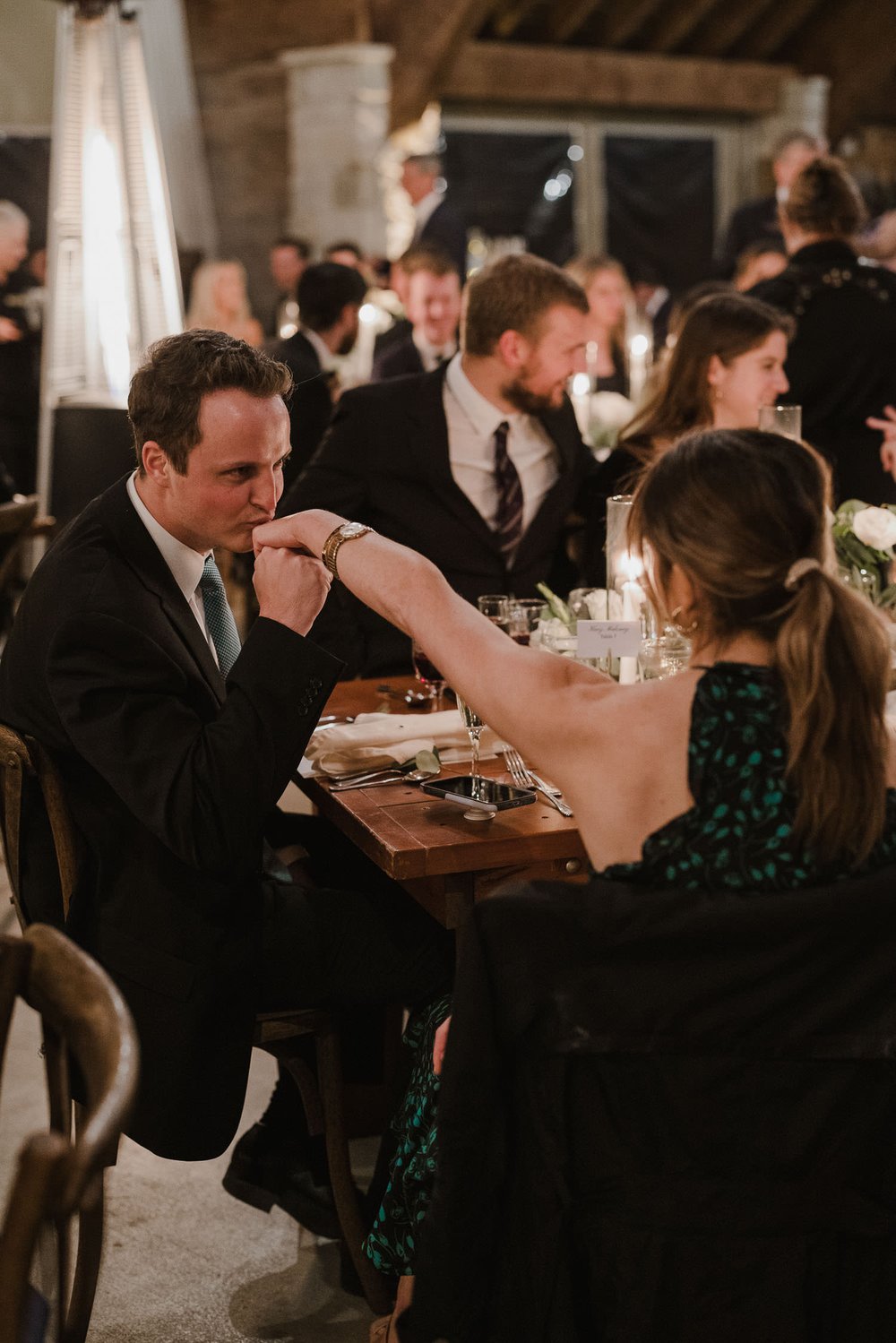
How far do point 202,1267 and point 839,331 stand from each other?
3107 millimetres

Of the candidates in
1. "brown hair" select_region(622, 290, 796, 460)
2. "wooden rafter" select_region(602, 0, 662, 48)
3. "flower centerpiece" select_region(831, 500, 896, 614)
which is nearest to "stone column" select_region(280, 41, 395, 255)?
"wooden rafter" select_region(602, 0, 662, 48)

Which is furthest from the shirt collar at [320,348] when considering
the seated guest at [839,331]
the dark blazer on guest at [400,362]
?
the seated guest at [839,331]

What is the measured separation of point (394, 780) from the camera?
2.04 metres

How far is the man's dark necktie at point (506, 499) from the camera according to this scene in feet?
10.5

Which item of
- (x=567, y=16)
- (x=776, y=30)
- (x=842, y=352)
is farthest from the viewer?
(x=776, y=30)

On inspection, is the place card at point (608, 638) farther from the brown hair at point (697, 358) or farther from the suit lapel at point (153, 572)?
the brown hair at point (697, 358)

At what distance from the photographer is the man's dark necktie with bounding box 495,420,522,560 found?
320cm

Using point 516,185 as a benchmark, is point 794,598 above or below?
below

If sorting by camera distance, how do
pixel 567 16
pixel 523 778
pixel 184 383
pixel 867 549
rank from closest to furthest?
pixel 184 383 < pixel 523 778 < pixel 867 549 < pixel 567 16

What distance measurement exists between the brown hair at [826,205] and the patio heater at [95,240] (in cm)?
281

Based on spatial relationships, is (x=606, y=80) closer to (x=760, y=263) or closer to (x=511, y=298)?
(x=760, y=263)

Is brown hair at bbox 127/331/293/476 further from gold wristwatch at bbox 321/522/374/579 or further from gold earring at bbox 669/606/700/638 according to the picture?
gold earring at bbox 669/606/700/638

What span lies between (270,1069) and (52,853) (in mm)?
1148

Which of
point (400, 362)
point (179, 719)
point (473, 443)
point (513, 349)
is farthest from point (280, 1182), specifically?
point (400, 362)
